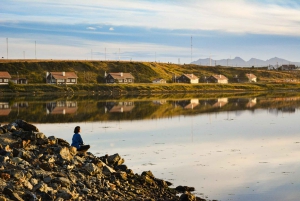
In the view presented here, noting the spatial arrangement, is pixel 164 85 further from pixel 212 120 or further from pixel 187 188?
pixel 187 188

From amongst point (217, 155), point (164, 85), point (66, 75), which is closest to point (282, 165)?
point (217, 155)

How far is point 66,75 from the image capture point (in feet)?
598

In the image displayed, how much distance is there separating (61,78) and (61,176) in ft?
529

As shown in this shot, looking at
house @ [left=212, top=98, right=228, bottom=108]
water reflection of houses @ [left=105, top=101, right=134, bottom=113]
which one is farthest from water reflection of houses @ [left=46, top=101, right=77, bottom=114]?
house @ [left=212, top=98, right=228, bottom=108]

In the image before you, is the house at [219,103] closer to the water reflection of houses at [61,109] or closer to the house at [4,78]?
the water reflection of houses at [61,109]

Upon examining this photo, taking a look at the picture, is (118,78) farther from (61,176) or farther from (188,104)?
(61,176)

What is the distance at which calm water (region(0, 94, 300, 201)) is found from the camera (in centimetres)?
2552

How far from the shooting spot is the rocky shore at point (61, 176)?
18.7m

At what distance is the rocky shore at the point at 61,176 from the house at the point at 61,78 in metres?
155

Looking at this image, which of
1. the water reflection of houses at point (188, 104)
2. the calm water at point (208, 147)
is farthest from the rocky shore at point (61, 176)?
the water reflection of houses at point (188, 104)

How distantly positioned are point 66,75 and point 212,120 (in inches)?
4982

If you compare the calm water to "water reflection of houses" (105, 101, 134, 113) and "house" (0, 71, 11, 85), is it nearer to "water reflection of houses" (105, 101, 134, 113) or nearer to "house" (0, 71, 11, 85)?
"water reflection of houses" (105, 101, 134, 113)

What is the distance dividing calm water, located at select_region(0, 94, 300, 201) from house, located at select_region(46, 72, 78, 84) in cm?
11280

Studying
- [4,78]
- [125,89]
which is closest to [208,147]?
[125,89]
